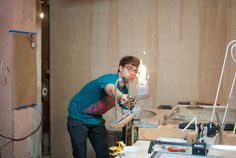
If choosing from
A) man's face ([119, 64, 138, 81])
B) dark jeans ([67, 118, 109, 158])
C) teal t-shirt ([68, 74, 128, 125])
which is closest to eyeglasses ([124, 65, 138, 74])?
man's face ([119, 64, 138, 81])

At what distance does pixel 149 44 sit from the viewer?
384 cm

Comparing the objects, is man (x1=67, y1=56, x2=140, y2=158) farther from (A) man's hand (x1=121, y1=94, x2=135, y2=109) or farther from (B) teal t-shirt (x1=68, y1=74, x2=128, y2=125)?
(A) man's hand (x1=121, y1=94, x2=135, y2=109)

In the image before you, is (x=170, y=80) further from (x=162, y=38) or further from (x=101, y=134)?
(x=101, y=134)

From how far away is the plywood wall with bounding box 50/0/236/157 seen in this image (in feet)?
11.9

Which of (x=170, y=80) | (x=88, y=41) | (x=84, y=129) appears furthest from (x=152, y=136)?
(x=88, y=41)

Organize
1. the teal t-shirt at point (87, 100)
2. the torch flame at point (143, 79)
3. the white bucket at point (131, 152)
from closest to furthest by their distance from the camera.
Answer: the white bucket at point (131, 152) < the teal t-shirt at point (87, 100) < the torch flame at point (143, 79)

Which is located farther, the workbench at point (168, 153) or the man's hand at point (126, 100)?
the man's hand at point (126, 100)

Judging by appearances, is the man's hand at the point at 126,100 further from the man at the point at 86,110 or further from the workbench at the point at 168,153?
the man at the point at 86,110

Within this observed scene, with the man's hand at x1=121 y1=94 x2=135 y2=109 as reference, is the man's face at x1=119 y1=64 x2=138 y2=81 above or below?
above

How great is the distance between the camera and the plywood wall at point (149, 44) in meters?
3.63

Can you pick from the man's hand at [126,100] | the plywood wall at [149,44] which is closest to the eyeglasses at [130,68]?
the man's hand at [126,100]

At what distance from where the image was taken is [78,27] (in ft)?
13.4

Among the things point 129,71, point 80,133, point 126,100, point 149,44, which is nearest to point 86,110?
point 80,133

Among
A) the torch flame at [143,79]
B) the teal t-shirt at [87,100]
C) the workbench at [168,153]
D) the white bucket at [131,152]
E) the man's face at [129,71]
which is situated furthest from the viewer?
the torch flame at [143,79]
